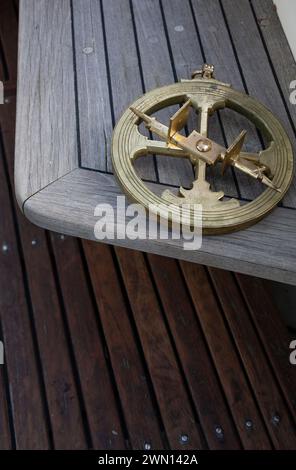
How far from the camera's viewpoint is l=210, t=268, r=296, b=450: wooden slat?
1356mm

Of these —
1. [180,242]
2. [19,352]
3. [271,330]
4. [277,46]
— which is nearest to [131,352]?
[19,352]

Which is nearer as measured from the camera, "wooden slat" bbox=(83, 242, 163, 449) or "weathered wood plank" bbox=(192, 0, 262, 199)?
"weathered wood plank" bbox=(192, 0, 262, 199)

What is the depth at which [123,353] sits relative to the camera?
143 centimetres

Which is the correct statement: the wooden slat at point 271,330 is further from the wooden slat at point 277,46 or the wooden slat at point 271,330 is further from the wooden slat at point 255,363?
the wooden slat at point 277,46

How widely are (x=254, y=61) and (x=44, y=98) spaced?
40 centimetres

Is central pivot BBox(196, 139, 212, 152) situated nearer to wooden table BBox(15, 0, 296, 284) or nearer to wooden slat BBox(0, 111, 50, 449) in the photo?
wooden table BBox(15, 0, 296, 284)

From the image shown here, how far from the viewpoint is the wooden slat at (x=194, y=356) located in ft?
4.41

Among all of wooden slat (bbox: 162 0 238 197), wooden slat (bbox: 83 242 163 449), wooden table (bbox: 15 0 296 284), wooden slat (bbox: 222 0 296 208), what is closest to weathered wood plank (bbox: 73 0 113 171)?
wooden table (bbox: 15 0 296 284)

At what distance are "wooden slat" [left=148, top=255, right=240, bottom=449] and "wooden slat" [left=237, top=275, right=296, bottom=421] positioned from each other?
162 mm

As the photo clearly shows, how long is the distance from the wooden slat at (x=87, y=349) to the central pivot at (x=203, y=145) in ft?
2.39

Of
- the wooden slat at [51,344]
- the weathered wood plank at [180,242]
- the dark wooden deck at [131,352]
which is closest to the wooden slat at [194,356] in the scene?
the dark wooden deck at [131,352]

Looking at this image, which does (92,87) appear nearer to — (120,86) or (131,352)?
(120,86)

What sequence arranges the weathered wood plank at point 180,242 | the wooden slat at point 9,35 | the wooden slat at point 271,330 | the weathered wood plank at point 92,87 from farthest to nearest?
the wooden slat at point 9,35
the wooden slat at point 271,330
the weathered wood plank at point 92,87
the weathered wood plank at point 180,242
